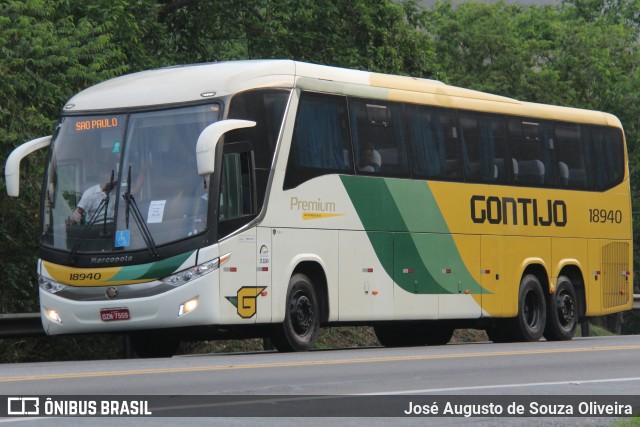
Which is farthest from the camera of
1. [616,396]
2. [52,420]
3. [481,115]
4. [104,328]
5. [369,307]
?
[481,115]

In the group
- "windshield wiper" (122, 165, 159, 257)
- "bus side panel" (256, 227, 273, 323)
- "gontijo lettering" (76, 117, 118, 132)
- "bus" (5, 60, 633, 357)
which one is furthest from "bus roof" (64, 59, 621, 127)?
"bus side panel" (256, 227, 273, 323)

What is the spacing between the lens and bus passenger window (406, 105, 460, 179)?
71.4ft

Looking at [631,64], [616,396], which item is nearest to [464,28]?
[631,64]

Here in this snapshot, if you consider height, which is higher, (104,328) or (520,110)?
(520,110)

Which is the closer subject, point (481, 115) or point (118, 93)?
point (118, 93)

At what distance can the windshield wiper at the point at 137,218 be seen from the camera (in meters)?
17.8

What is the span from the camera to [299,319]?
1925 centimetres

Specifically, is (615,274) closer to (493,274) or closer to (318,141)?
(493,274)

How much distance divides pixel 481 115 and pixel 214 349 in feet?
19.7

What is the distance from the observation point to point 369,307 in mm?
20562

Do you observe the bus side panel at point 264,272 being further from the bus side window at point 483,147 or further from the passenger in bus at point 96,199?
the bus side window at point 483,147

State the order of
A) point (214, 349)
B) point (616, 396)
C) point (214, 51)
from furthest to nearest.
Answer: point (214, 51) → point (214, 349) → point (616, 396)

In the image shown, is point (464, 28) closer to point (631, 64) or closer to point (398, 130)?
point (631, 64)

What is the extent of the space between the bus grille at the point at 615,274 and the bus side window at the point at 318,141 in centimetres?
739
